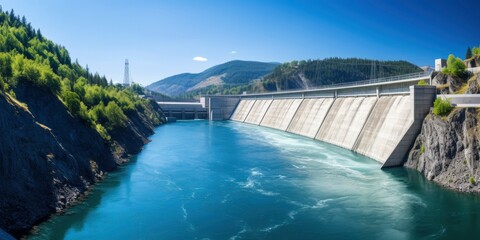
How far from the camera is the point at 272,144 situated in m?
63.1

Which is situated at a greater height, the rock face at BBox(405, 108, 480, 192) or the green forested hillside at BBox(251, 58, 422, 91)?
the green forested hillside at BBox(251, 58, 422, 91)

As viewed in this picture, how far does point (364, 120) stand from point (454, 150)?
19.8 m

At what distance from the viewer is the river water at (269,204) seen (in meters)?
23.6

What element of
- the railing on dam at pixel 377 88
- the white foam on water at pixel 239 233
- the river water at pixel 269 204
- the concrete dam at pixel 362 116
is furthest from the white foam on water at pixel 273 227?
the railing on dam at pixel 377 88

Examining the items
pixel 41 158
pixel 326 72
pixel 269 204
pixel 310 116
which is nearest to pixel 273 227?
pixel 269 204

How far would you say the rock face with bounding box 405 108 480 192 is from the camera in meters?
30.4

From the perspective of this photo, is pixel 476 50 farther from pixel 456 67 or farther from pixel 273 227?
pixel 273 227

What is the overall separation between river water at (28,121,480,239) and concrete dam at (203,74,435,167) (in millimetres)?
3103

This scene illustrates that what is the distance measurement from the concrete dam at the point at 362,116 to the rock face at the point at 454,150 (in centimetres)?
294

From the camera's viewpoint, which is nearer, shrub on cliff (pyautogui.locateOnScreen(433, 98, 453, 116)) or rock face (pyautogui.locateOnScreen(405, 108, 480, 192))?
rock face (pyautogui.locateOnScreen(405, 108, 480, 192))

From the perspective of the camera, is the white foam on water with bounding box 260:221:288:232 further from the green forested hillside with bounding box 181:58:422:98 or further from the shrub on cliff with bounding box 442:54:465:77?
the green forested hillside with bounding box 181:58:422:98

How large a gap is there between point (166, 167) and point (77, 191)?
582 inches

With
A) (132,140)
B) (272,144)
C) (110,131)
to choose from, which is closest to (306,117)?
(272,144)

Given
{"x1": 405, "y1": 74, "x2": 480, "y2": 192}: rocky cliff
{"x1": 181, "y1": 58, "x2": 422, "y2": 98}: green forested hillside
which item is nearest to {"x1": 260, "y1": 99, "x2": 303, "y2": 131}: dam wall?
{"x1": 405, "y1": 74, "x2": 480, "y2": 192}: rocky cliff
